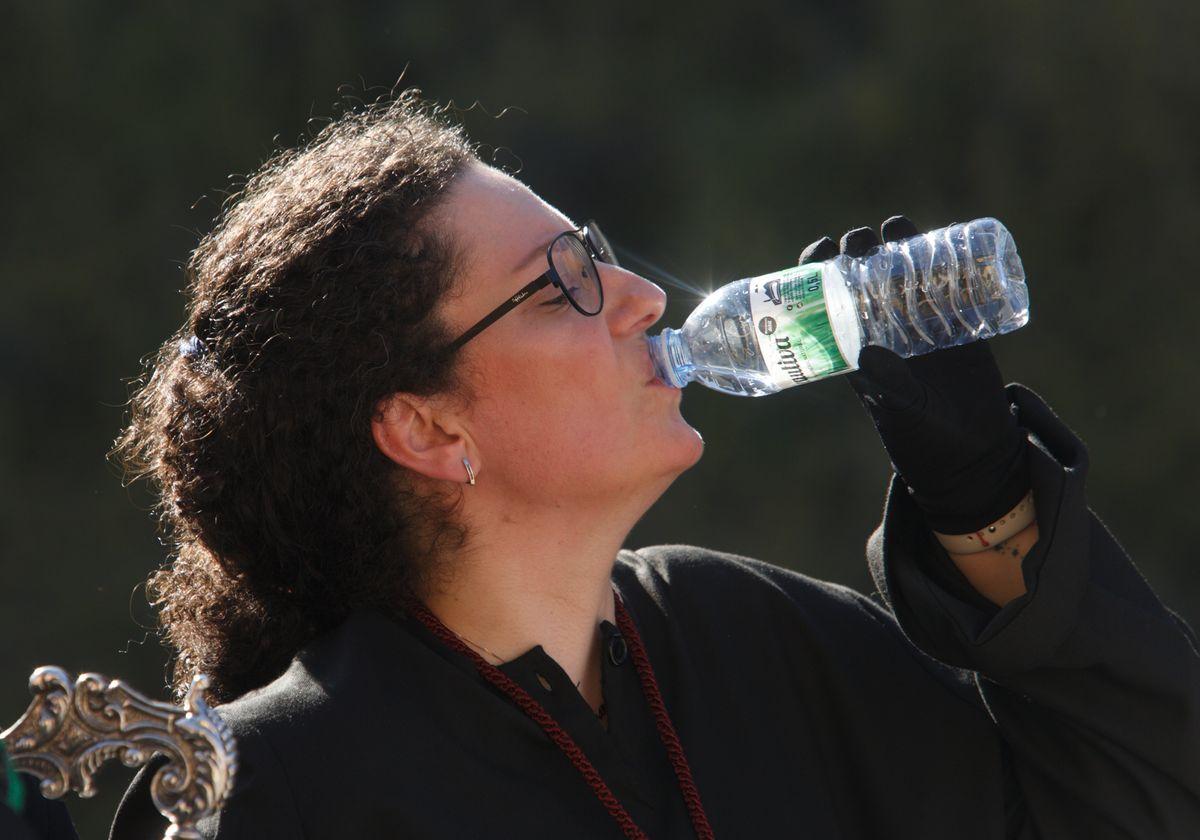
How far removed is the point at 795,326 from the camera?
1.87m

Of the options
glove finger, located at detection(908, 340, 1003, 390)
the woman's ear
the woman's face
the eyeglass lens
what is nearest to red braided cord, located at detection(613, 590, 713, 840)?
the woman's face

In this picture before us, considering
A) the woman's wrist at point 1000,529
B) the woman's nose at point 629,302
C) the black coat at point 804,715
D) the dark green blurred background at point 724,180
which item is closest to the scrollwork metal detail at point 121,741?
the black coat at point 804,715

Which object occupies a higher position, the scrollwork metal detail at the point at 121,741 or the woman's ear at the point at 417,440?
the woman's ear at the point at 417,440

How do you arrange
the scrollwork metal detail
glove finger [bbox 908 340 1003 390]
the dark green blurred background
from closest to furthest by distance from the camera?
the scrollwork metal detail, glove finger [bbox 908 340 1003 390], the dark green blurred background

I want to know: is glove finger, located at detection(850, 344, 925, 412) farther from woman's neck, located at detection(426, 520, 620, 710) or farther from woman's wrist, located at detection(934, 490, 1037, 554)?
woman's neck, located at detection(426, 520, 620, 710)

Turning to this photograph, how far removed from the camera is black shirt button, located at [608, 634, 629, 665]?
181cm

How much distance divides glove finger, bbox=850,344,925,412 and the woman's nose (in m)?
0.29

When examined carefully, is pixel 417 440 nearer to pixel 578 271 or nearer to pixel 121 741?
pixel 578 271

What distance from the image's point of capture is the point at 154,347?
15.8 ft

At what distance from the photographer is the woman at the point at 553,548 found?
173 centimetres

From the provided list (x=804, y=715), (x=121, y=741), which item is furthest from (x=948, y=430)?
(x=121, y=741)

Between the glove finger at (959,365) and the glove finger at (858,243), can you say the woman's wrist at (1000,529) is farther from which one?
the glove finger at (858,243)

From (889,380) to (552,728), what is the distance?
63 cm

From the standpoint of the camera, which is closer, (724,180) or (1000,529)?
(1000,529)
